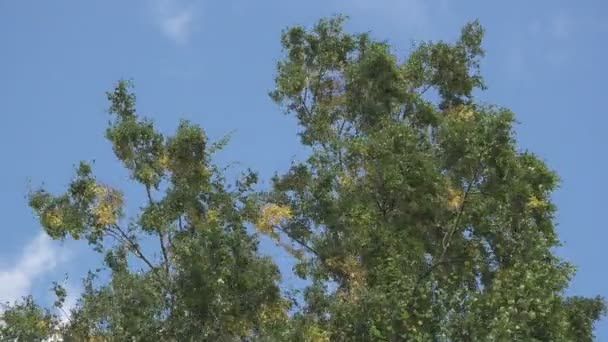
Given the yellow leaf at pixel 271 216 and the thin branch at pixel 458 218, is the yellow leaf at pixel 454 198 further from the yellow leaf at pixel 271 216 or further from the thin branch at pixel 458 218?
the yellow leaf at pixel 271 216

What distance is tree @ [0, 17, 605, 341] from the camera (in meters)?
16.0

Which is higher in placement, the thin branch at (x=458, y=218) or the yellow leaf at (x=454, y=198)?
the yellow leaf at (x=454, y=198)

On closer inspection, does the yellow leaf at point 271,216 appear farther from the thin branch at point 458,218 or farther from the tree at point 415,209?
the thin branch at point 458,218

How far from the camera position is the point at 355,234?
18938 mm

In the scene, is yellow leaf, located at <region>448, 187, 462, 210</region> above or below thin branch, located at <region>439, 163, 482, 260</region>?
above

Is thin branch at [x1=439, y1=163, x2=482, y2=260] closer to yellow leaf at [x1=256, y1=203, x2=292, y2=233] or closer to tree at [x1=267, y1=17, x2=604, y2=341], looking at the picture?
tree at [x1=267, y1=17, x2=604, y2=341]

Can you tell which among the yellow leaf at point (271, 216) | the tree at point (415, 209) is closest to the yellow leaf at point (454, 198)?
the tree at point (415, 209)

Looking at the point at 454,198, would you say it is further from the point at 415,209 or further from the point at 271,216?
the point at 271,216

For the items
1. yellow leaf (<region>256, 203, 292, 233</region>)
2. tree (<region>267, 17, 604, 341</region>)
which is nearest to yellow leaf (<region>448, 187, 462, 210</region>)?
tree (<region>267, 17, 604, 341</region>)

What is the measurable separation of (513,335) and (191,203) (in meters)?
7.96

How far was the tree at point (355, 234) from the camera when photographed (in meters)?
16.0

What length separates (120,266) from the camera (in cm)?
1936

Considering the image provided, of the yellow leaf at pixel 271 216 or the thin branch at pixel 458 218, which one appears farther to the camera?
the yellow leaf at pixel 271 216

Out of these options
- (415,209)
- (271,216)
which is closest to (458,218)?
(415,209)
